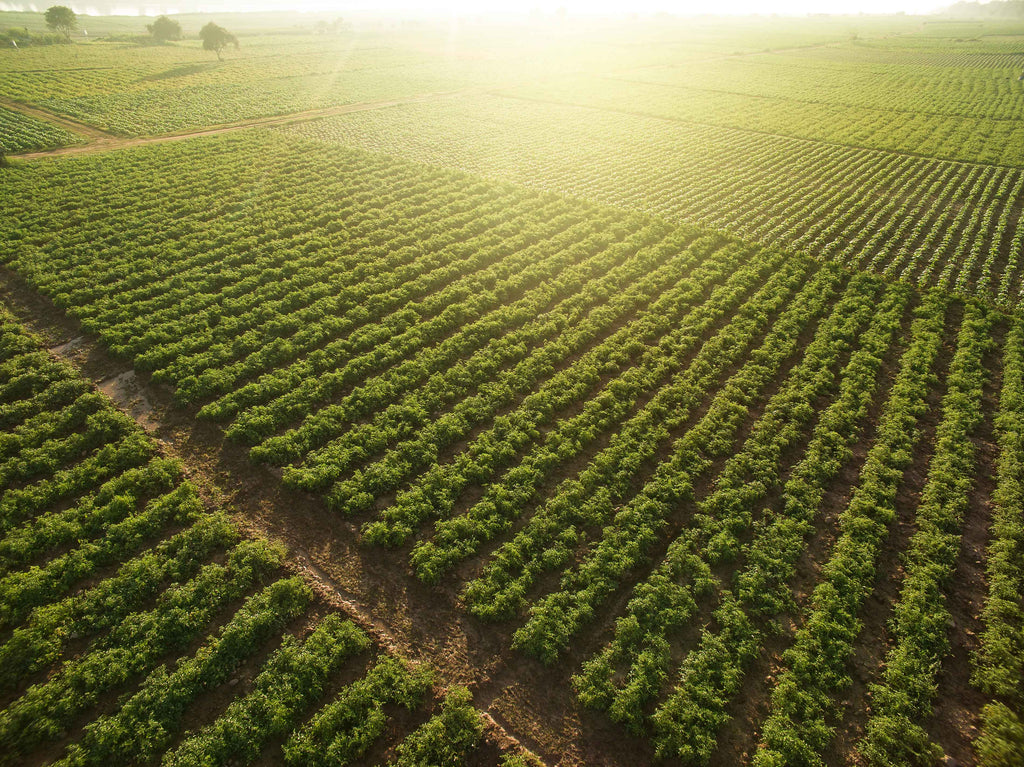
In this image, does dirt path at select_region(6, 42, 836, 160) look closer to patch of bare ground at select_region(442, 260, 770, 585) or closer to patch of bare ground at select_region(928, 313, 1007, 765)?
patch of bare ground at select_region(442, 260, 770, 585)

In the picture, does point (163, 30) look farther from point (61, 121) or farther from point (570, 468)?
point (570, 468)

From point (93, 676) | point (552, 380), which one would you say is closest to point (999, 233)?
point (552, 380)

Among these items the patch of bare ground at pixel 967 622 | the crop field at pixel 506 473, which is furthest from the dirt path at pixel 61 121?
the patch of bare ground at pixel 967 622

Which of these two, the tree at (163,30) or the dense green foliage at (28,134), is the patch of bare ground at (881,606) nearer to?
the dense green foliage at (28,134)

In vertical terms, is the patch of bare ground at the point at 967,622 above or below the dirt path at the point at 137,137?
below

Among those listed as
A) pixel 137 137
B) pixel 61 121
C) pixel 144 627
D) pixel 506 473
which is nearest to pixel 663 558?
pixel 506 473

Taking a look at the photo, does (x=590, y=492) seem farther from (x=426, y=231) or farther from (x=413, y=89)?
(x=413, y=89)
